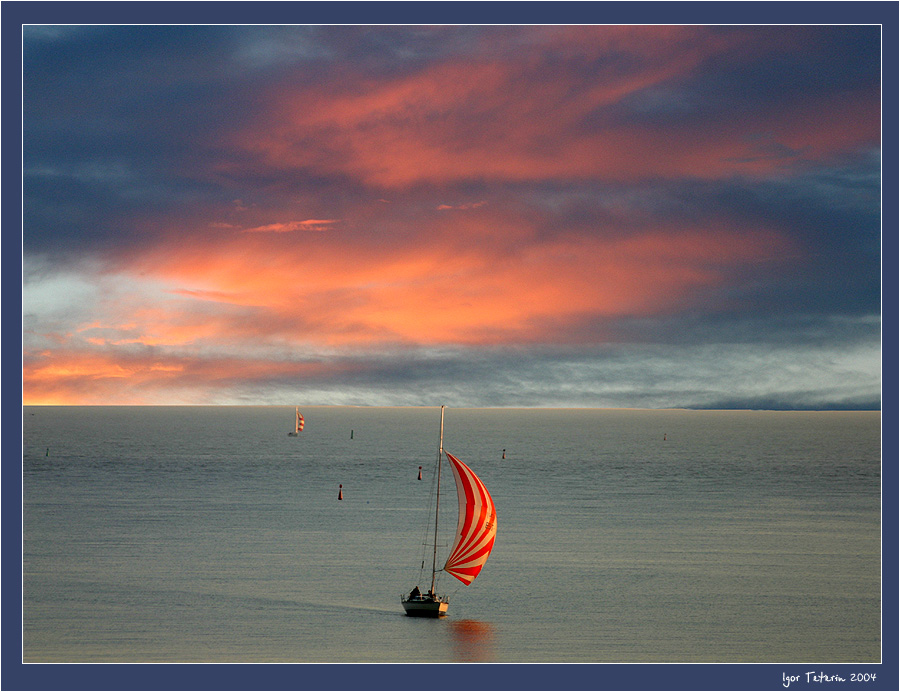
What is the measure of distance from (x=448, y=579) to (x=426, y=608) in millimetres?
15758

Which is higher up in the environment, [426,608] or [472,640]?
[426,608]

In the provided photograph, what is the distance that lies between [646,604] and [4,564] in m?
37.9

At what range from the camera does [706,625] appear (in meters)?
44.5

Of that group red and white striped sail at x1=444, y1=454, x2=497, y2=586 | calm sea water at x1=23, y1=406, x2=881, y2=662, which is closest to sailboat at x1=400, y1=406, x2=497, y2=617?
red and white striped sail at x1=444, y1=454, x2=497, y2=586

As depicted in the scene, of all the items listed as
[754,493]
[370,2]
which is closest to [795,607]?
[370,2]

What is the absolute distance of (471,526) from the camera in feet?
141

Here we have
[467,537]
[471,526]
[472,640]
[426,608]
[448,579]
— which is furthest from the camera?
[448,579]

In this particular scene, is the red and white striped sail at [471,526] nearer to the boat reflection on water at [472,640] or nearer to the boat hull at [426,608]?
the boat hull at [426,608]

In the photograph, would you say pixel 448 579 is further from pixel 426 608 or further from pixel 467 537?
pixel 467 537

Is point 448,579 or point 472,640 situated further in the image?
point 448,579

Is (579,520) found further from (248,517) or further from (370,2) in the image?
(370,2)

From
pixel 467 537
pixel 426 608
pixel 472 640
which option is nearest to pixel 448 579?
pixel 426 608

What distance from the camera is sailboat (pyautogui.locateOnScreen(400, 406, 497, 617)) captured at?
136ft

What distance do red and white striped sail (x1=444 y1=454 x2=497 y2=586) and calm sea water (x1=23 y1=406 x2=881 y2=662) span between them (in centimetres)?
289
